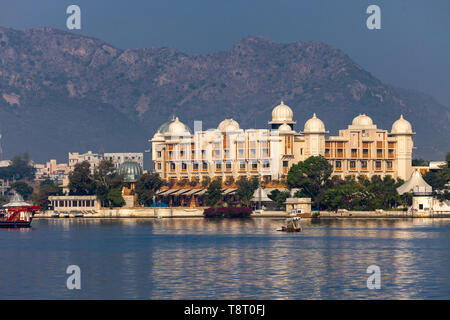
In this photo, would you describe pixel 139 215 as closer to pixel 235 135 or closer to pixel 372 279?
pixel 235 135

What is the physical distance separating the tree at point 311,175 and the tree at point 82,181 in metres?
42.3

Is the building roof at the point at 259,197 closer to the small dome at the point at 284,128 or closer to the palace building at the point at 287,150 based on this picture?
the palace building at the point at 287,150

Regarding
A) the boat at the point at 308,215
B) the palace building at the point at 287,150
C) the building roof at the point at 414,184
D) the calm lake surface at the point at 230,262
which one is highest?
the palace building at the point at 287,150

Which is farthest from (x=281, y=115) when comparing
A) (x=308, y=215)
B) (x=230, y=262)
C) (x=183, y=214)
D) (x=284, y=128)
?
(x=230, y=262)

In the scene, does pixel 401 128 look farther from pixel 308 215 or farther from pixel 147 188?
pixel 147 188

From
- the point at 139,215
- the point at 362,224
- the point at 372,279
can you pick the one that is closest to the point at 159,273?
the point at 372,279

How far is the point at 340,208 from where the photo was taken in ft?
539

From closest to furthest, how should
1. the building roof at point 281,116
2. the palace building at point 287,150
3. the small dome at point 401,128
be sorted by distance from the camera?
the palace building at point 287,150 → the small dome at point 401,128 → the building roof at point 281,116

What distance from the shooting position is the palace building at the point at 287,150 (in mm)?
186000

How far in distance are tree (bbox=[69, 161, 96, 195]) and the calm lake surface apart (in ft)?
192

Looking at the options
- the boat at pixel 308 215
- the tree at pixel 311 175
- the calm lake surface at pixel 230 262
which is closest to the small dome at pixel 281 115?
the tree at pixel 311 175

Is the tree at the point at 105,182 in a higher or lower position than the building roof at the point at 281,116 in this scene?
lower

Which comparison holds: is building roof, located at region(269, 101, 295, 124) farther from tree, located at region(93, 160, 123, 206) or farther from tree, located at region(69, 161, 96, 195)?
tree, located at region(69, 161, 96, 195)
